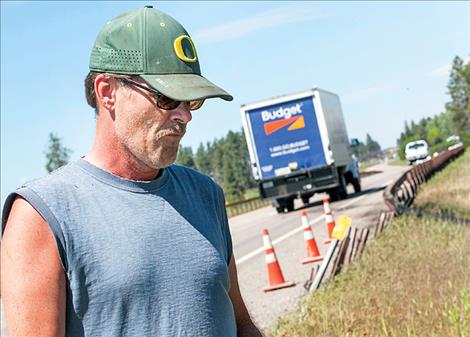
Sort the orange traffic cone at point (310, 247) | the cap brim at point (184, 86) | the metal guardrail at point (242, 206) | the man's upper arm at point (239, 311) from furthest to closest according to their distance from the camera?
1. the metal guardrail at point (242, 206)
2. the orange traffic cone at point (310, 247)
3. the man's upper arm at point (239, 311)
4. the cap brim at point (184, 86)

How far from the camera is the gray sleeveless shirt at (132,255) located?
2207 millimetres

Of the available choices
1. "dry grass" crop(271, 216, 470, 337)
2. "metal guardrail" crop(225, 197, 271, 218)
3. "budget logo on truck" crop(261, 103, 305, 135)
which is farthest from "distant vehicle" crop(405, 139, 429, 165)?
"dry grass" crop(271, 216, 470, 337)

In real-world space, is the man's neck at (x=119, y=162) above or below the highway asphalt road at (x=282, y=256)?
above

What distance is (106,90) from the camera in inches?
95.1

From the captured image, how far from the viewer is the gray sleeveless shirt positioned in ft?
7.24

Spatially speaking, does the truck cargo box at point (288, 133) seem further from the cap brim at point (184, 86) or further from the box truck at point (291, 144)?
the cap brim at point (184, 86)

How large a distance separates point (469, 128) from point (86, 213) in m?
157

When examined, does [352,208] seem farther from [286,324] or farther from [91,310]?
[91,310]

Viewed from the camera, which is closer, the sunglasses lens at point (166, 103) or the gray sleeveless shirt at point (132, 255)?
the gray sleeveless shirt at point (132, 255)

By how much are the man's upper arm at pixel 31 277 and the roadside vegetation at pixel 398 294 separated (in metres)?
4.19

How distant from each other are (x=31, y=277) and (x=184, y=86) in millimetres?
636

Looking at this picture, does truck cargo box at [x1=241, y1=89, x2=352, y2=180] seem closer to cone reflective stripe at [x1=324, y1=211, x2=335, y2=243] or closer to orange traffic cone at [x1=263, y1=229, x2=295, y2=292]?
cone reflective stripe at [x1=324, y1=211, x2=335, y2=243]

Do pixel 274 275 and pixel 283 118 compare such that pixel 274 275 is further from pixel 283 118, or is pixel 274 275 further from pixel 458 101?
pixel 458 101

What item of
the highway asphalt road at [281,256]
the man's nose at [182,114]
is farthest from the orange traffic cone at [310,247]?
the man's nose at [182,114]
